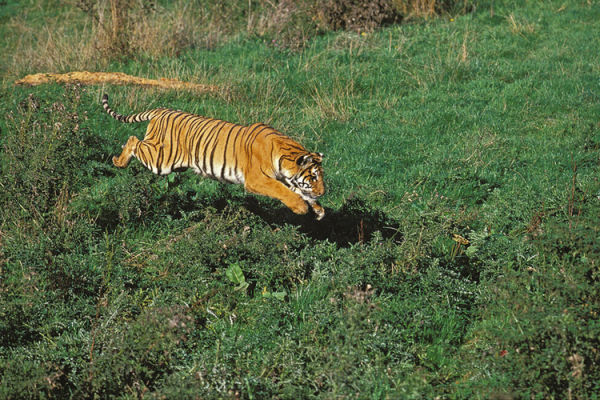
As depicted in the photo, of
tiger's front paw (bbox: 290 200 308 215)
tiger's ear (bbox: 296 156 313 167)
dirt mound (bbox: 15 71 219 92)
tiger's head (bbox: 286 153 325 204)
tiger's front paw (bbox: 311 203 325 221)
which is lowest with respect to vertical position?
dirt mound (bbox: 15 71 219 92)

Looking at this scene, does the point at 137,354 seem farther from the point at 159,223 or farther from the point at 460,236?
the point at 460,236

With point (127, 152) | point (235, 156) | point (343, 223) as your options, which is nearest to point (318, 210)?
point (343, 223)

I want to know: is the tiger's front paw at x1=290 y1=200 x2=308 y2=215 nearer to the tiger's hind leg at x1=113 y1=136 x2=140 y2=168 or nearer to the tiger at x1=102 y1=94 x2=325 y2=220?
the tiger at x1=102 y1=94 x2=325 y2=220

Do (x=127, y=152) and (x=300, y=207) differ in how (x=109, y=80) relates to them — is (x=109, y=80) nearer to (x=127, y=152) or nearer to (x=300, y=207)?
(x=127, y=152)

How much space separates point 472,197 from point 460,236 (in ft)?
3.55

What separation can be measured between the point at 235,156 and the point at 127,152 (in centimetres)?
148

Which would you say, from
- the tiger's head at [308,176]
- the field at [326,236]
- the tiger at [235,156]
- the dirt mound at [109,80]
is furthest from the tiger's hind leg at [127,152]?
the dirt mound at [109,80]

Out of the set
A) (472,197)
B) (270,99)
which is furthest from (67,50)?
(472,197)

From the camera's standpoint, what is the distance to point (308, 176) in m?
5.29

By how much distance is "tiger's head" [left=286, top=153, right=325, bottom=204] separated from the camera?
5246mm

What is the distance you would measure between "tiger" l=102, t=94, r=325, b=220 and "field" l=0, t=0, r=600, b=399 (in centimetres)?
29

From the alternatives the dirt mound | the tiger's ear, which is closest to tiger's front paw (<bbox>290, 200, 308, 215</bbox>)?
the tiger's ear

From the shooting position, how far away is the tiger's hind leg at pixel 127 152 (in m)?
6.48

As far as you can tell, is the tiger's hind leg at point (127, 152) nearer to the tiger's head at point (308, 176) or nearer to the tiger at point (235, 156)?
the tiger at point (235, 156)
